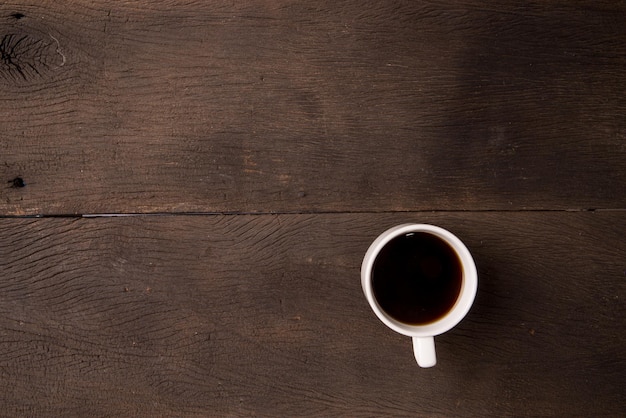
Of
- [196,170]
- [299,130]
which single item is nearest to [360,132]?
[299,130]

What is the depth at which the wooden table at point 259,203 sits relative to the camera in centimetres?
66

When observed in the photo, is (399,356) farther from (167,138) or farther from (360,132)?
(167,138)

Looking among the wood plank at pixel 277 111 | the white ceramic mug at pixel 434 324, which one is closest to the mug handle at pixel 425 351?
the white ceramic mug at pixel 434 324

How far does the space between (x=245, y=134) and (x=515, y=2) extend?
39cm

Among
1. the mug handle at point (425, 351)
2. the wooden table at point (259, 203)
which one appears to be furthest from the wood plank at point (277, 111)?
the mug handle at point (425, 351)

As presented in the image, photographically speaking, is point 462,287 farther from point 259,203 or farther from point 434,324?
point 259,203

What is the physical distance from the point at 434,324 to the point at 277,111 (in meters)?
0.32

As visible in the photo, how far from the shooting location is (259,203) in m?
0.67

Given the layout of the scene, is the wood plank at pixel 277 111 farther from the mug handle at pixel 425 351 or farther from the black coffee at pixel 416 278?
the mug handle at pixel 425 351

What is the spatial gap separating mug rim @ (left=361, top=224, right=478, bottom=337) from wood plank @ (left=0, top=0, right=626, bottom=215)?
0.28 feet

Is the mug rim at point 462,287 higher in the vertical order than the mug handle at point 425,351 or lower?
higher

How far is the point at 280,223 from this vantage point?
2.20 ft

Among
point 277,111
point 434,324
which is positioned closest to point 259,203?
point 277,111

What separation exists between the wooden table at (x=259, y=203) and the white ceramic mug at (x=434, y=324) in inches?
2.8
